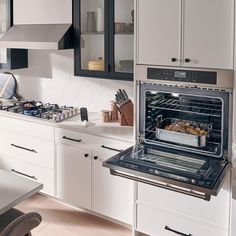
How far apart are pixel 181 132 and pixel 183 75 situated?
1.29 ft

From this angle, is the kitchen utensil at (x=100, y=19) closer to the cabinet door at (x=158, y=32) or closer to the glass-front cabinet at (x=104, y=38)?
the glass-front cabinet at (x=104, y=38)

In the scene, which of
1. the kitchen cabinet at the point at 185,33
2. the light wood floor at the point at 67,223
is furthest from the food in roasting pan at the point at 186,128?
the light wood floor at the point at 67,223

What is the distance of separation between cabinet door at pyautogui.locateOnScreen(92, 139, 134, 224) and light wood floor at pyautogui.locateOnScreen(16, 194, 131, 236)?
15cm

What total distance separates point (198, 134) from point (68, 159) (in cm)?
124

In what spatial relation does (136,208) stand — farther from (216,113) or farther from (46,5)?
Answer: (46,5)

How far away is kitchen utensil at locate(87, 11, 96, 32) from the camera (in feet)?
10.5

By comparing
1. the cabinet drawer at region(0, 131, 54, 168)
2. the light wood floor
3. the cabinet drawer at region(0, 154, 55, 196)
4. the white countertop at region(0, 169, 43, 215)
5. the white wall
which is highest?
the white wall

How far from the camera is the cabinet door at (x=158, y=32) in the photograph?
2.43 meters

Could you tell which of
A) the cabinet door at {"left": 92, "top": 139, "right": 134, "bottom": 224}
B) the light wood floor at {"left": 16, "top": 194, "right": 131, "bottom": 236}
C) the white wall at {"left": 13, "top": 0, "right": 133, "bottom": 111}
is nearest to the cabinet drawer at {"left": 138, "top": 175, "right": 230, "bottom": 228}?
the cabinet door at {"left": 92, "top": 139, "right": 134, "bottom": 224}

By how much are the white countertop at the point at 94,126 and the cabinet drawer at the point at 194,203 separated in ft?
1.37

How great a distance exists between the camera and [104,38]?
10.2 ft

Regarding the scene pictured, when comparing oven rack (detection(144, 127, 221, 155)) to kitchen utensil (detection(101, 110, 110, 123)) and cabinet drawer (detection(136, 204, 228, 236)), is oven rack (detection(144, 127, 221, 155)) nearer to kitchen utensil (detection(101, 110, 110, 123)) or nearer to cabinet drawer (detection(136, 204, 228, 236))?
cabinet drawer (detection(136, 204, 228, 236))

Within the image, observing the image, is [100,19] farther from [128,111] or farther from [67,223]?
[67,223]

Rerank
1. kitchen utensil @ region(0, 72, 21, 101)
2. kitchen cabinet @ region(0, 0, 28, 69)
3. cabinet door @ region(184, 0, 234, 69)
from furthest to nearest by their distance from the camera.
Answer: kitchen utensil @ region(0, 72, 21, 101)
kitchen cabinet @ region(0, 0, 28, 69)
cabinet door @ region(184, 0, 234, 69)
